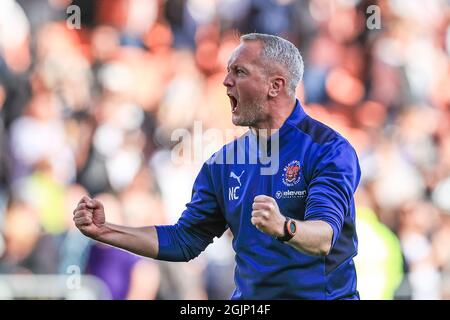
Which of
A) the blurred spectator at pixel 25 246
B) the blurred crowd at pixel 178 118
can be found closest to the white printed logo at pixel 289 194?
the blurred crowd at pixel 178 118

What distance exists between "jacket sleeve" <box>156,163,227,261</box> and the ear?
43 centimetres

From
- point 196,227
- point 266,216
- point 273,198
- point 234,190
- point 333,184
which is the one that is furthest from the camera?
point 196,227

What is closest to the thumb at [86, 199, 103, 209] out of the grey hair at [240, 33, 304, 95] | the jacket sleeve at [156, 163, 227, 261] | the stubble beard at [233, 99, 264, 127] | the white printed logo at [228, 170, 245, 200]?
the jacket sleeve at [156, 163, 227, 261]

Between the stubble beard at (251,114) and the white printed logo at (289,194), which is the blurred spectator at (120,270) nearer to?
the stubble beard at (251,114)

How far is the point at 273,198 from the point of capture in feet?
12.1

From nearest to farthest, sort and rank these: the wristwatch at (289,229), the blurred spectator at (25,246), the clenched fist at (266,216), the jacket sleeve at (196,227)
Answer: the clenched fist at (266,216) < the wristwatch at (289,229) < the jacket sleeve at (196,227) < the blurred spectator at (25,246)

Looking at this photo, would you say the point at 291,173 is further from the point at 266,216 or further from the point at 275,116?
the point at 266,216

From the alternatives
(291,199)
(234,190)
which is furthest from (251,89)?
(291,199)

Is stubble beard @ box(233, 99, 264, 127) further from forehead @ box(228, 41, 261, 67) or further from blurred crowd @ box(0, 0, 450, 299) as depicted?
blurred crowd @ box(0, 0, 450, 299)

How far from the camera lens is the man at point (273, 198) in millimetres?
3689

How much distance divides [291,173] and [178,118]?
11.3ft

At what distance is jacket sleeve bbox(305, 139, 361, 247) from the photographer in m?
3.44

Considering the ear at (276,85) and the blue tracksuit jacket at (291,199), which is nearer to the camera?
the blue tracksuit jacket at (291,199)

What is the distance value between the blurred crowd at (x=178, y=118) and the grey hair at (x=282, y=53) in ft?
9.31
